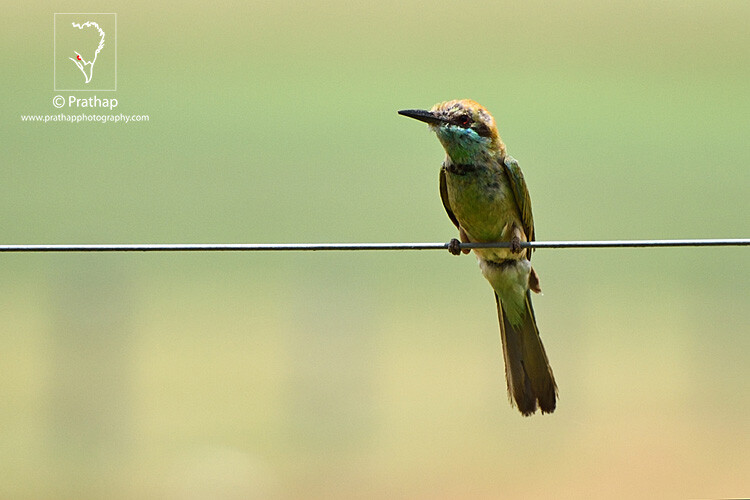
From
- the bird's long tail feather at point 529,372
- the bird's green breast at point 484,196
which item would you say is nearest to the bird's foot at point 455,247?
the bird's green breast at point 484,196

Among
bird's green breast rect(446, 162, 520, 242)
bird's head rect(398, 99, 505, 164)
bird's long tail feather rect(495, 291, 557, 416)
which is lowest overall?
bird's long tail feather rect(495, 291, 557, 416)

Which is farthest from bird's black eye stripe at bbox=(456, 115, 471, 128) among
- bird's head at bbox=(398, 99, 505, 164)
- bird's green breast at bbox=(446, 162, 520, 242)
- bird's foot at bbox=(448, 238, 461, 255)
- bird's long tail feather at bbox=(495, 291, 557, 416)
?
bird's long tail feather at bbox=(495, 291, 557, 416)

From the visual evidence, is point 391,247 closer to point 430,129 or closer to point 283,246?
point 283,246

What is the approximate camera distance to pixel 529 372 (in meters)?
3.59

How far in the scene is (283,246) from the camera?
7.93 ft

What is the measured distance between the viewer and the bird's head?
3.44 m

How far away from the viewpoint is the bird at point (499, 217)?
3.45m

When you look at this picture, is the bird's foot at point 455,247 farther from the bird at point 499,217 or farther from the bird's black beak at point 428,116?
the bird's black beak at point 428,116

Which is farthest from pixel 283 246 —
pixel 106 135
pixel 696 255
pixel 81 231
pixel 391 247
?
pixel 106 135

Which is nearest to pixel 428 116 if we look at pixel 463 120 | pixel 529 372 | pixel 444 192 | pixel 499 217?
pixel 463 120

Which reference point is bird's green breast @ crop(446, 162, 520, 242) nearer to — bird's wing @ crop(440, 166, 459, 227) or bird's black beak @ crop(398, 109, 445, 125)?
bird's wing @ crop(440, 166, 459, 227)

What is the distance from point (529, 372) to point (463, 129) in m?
0.89

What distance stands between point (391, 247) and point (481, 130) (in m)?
1.10

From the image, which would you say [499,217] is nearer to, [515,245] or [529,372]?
[515,245]
